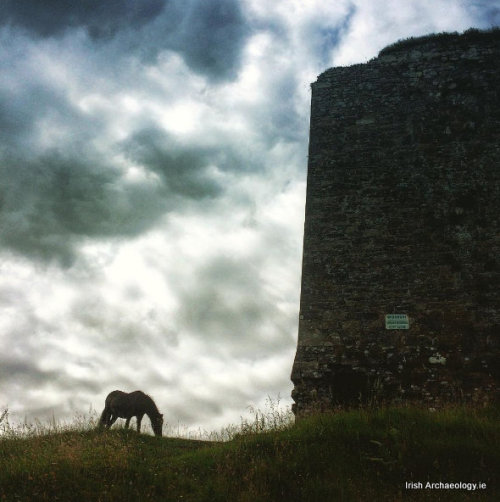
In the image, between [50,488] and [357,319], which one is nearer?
[50,488]

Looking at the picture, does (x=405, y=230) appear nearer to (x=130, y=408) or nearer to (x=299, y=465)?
(x=299, y=465)

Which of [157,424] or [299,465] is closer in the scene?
[299,465]

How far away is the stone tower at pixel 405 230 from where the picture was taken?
11.5m

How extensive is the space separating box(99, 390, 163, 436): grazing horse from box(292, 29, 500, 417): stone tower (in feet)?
15.1

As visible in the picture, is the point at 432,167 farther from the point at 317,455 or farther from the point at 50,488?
the point at 50,488

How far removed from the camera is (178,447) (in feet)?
36.5

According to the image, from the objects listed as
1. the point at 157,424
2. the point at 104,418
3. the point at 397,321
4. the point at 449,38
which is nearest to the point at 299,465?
the point at 397,321

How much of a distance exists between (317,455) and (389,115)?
9797 millimetres

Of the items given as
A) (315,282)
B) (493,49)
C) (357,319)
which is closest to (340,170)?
(315,282)

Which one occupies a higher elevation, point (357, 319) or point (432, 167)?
point (432, 167)

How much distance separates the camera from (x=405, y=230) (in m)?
12.8

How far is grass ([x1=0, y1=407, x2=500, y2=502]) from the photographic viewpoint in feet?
23.6

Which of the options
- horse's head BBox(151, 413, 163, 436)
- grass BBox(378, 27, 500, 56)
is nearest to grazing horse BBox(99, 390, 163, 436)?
horse's head BBox(151, 413, 163, 436)

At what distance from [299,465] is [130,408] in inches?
286
